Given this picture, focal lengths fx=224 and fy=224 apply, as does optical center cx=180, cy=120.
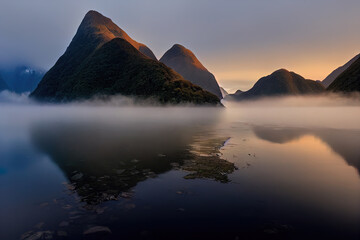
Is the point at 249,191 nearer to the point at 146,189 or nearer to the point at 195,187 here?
the point at 195,187

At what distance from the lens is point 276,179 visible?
19.7 metres

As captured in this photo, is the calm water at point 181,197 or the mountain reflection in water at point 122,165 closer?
the calm water at point 181,197

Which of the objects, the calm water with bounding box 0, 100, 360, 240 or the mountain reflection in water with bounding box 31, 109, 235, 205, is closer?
the calm water with bounding box 0, 100, 360, 240

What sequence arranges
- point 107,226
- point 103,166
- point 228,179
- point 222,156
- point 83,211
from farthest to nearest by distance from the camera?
1. point 222,156
2. point 103,166
3. point 228,179
4. point 83,211
5. point 107,226

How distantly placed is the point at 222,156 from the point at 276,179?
9432mm

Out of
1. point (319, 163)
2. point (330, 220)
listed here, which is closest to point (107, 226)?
point (330, 220)

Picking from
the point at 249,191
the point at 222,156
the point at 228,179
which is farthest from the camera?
the point at 222,156

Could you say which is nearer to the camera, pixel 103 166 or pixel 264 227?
pixel 264 227

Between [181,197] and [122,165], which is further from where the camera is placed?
[122,165]

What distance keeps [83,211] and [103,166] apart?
35.9 feet

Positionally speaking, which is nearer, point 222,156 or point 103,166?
point 103,166

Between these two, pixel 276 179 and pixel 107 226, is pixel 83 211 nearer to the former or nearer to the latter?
pixel 107 226

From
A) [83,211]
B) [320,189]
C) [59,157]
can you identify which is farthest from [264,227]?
[59,157]

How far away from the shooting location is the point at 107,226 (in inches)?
471
